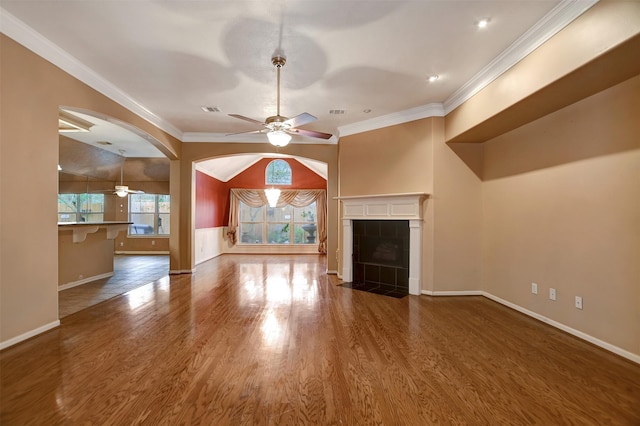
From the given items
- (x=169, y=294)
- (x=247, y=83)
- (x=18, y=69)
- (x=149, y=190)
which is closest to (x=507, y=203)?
(x=247, y=83)

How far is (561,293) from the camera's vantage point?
308 cm

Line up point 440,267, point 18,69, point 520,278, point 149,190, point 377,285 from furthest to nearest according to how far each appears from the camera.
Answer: point 149,190, point 377,285, point 440,267, point 520,278, point 18,69

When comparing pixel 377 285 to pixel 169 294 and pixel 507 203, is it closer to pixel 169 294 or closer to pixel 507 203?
pixel 507 203

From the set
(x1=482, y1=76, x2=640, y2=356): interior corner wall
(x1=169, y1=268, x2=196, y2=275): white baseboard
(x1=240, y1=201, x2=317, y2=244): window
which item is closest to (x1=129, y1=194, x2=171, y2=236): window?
(x1=240, y1=201, x2=317, y2=244): window

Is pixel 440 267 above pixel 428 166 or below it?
below

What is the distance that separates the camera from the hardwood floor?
175 centimetres

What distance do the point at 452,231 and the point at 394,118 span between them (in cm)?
211

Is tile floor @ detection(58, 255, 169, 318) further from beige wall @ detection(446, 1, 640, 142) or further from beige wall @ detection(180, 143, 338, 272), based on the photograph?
beige wall @ detection(446, 1, 640, 142)

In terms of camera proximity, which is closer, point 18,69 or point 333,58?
point 18,69

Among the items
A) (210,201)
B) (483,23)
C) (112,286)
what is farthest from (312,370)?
(210,201)

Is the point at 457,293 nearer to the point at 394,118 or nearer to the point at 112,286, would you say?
the point at 394,118

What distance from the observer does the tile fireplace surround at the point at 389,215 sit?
14.8 ft

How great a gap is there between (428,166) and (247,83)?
9.73 ft

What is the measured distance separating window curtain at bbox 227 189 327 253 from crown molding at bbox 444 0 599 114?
6095 millimetres
